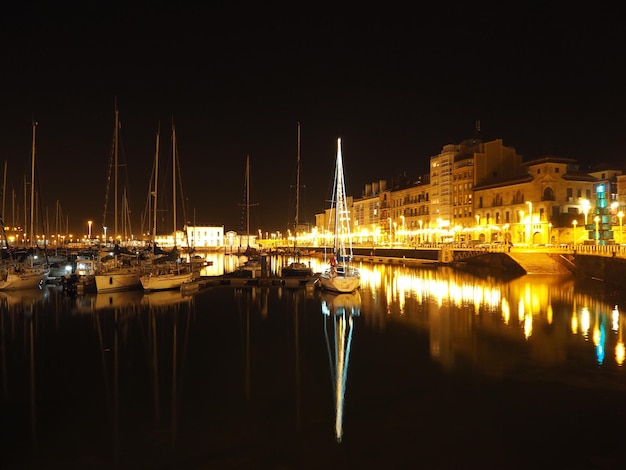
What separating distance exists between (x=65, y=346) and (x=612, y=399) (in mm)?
21813

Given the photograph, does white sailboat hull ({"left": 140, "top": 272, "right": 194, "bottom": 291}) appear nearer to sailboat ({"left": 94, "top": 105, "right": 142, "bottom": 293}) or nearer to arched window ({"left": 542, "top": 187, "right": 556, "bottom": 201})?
sailboat ({"left": 94, "top": 105, "right": 142, "bottom": 293})

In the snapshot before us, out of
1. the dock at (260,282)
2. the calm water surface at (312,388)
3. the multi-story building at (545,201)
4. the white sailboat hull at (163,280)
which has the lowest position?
the calm water surface at (312,388)

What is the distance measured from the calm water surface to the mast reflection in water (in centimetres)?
12

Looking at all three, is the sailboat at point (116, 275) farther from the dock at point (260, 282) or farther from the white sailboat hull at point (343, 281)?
the white sailboat hull at point (343, 281)

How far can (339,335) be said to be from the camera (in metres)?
25.5

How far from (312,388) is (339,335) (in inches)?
349

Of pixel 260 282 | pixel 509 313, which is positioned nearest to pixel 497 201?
pixel 260 282

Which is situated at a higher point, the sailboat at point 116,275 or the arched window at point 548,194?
the arched window at point 548,194

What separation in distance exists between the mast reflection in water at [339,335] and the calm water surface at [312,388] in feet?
0.38

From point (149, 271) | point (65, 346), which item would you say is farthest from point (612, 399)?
point (149, 271)

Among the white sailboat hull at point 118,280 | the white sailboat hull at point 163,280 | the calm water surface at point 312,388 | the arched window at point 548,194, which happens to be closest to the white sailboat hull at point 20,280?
the white sailboat hull at point 118,280

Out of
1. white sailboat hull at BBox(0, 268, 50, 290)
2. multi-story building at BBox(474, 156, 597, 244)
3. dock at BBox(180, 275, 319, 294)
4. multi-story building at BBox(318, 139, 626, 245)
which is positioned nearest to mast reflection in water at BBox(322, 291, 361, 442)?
dock at BBox(180, 275, 319, 294)

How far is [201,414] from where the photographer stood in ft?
47.1

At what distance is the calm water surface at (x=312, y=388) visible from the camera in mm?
12008
